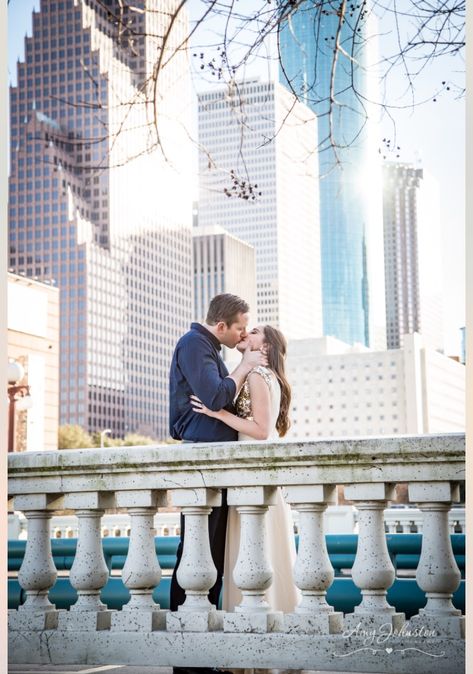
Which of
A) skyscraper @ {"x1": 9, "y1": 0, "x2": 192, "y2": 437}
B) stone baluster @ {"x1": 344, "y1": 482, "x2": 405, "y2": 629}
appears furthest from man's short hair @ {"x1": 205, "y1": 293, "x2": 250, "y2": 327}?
skyscraper @ {"x1": 9, "y1": 0, "x2": 192, "y2": 437}

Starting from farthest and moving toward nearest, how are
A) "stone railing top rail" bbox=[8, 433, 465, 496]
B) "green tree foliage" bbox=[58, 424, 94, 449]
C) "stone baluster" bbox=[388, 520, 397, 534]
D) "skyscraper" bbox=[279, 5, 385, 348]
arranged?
"green tree foliage" bbox=[58, 424, 94, 449], "stone baluster" bbox=[388, 520, 397, 534], "skyscraper" bbox=[279, 5, 385, 348], "stone railing top rail" bbox=[8, 433, 465, 496]

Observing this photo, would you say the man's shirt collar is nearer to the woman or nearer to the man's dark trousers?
the woman

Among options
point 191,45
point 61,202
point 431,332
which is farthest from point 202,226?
point 191,45

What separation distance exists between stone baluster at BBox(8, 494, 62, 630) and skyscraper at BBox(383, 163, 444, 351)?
7489 millimetres

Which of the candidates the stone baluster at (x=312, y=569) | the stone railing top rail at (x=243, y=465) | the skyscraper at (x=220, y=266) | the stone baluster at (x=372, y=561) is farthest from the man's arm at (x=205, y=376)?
the skyscraper at (x=220, y=266)

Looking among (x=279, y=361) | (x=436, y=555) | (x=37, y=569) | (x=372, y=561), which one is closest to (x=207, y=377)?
(x=279, y=361)

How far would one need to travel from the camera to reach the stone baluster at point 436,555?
10.1 feet

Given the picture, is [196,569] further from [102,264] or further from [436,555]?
[102,264]

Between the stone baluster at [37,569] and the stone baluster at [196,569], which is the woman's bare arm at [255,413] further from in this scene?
the stone baluster at [37,569]

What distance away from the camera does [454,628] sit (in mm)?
3043

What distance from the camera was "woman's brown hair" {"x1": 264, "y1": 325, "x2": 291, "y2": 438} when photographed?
4391 millimetres

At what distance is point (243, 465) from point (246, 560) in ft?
1.07

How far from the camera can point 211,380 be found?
156 inches

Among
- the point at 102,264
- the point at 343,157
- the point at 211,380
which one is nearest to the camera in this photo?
the point at 211,380
